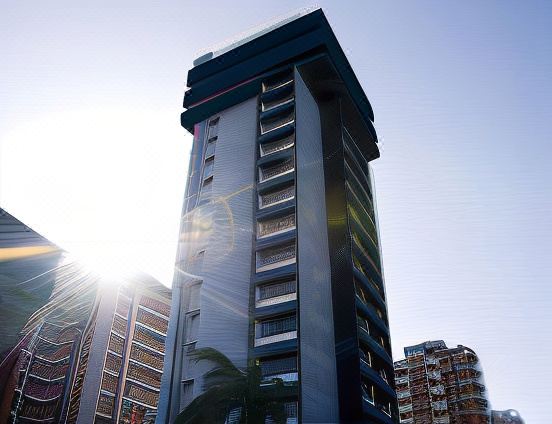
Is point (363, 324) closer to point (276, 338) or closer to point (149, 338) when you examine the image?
point (276, 338)

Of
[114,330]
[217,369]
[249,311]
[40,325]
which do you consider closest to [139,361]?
[114,330]

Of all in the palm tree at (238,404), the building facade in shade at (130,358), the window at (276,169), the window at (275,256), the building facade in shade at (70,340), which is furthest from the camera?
the building facade in shade at (130,358)

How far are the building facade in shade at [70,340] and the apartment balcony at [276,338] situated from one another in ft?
107

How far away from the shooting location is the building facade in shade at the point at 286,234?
3875cm

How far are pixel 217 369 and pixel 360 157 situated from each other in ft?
129

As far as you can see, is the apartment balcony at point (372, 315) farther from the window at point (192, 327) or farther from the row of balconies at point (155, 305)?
the row of balconies at point (155, 305)

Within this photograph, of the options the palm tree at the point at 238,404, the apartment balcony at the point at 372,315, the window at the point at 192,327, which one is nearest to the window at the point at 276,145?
the apartment balcony at the point at 372,315

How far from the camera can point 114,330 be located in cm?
6688

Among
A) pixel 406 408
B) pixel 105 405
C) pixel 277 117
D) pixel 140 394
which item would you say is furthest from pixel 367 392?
pixel 406 408

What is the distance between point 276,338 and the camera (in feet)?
124

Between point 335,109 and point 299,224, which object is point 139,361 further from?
point 335,109

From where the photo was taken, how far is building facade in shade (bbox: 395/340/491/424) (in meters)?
81.6

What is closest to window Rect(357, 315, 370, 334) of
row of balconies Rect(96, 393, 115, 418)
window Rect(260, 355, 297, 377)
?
window Rect(260, 355, 297, 377)

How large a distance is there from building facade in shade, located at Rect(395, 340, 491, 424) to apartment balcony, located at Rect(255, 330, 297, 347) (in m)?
57.4
